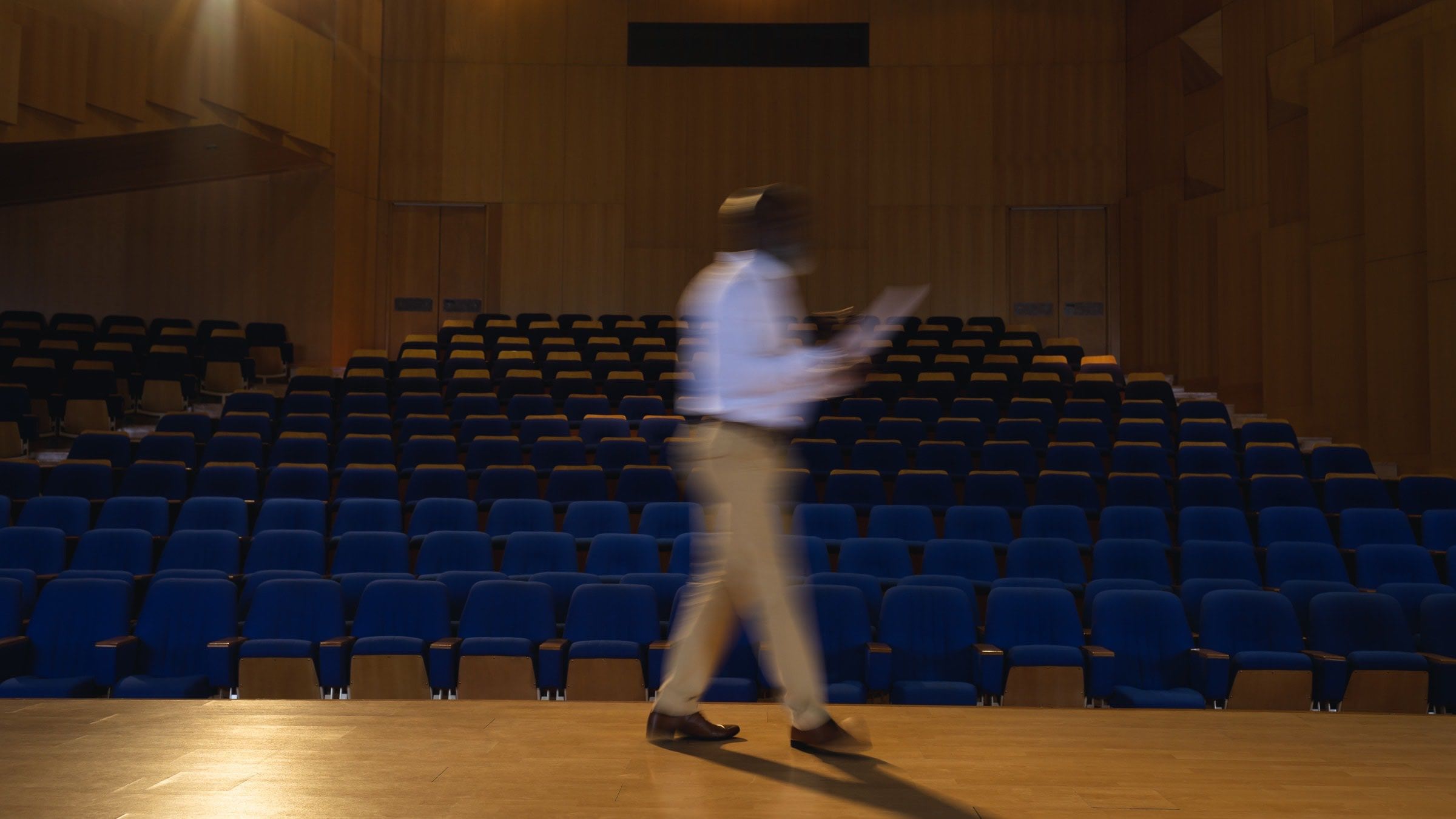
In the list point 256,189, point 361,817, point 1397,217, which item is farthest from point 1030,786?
point 256,189

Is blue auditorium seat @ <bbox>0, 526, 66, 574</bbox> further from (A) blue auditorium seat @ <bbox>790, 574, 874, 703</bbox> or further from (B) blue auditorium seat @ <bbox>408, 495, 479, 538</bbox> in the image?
(A) blue auditorium seat @ <bbox>790, 574, 874, 703</bbox>

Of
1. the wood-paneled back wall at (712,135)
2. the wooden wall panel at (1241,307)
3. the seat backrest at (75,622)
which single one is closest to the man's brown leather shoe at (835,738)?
the seat backrest at (75,622)

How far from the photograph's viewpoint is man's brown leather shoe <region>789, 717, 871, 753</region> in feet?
5.31

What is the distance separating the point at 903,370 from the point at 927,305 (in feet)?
7.10

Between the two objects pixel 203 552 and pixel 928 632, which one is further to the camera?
pixel 203 552

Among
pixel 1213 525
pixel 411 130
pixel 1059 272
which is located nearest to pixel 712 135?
pixel 411 130

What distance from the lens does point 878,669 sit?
2959 millimetres

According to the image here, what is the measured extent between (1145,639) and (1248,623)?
1.04 feet

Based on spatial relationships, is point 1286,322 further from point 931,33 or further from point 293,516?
point 293,516

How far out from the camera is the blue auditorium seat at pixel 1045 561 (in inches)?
144

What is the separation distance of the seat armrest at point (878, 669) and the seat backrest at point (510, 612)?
0.90m

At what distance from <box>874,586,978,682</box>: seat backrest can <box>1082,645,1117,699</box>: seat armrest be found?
0.48 feet

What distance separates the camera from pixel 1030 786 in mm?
1467

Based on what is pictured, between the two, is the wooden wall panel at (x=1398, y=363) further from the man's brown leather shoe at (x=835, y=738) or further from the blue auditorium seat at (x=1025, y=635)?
the man's brown leather shoe at (x=835, y=738)
